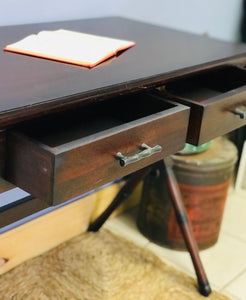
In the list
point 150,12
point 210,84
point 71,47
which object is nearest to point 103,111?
point 71,47

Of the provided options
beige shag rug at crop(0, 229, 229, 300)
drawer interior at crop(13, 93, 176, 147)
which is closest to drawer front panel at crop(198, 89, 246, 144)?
drawer interior at crop(13, 93, 176, 147)

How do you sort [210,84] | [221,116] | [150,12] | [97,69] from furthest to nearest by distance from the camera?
[150,12] < [210,84] < [221,116] < [97,69]

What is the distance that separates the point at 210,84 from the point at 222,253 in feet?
2.13

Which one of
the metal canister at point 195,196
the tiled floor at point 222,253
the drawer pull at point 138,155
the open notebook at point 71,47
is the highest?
the open notebook at point 71,47

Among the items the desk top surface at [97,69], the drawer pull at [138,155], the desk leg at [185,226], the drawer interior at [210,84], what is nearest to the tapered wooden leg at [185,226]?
the desk leg at [185,226]

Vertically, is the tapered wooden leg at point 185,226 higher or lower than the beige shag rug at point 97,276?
higher

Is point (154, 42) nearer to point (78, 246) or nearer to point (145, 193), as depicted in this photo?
point (145, 193)

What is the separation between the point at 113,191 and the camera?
1758 millimetres

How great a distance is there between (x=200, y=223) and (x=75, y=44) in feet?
2.63

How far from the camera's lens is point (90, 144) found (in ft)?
2.57

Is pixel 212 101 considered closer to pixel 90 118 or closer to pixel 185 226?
pixel 90 118

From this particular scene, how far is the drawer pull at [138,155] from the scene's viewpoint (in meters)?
0.84

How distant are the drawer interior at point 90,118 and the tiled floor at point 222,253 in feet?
2.35

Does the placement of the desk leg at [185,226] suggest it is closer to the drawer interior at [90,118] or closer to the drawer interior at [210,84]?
the drawer interior at [210,84]
